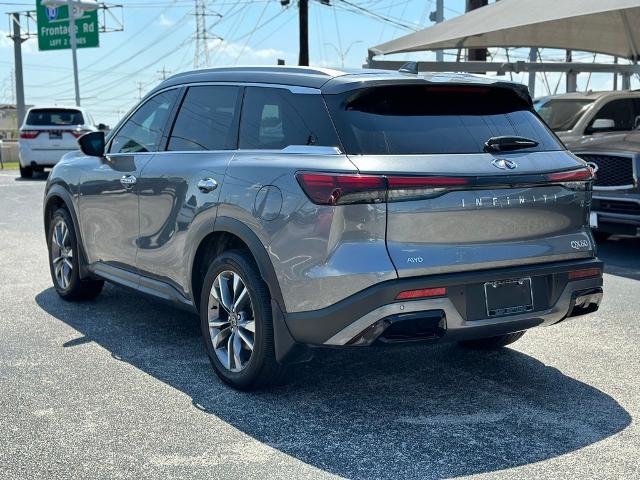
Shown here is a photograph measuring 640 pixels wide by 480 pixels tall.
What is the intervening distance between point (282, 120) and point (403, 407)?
1.62 meters

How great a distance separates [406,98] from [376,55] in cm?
1696

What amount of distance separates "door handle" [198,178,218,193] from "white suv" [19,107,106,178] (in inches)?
659

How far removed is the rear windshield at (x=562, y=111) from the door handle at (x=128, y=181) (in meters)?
7.77

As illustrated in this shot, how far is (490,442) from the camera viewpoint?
399 centimetres

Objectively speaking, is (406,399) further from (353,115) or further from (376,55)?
(376,55)

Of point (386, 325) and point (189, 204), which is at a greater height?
point (189, 204)

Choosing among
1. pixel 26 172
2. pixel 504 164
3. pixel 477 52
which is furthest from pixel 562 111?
pixel 26 172

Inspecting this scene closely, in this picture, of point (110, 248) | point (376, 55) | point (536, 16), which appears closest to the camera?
point (110, 248)

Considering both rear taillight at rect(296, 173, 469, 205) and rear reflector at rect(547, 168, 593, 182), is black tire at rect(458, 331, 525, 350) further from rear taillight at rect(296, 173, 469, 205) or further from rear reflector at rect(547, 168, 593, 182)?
rear taillight at rect(296, 173, 469, 205)

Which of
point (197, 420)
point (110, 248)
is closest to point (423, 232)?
point (197, 420)

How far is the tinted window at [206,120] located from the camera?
16.4 ft

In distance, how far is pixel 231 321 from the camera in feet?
15.5

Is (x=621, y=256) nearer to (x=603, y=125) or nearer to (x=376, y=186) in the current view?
(x=603, y=125)

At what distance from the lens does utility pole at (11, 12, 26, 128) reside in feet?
132
